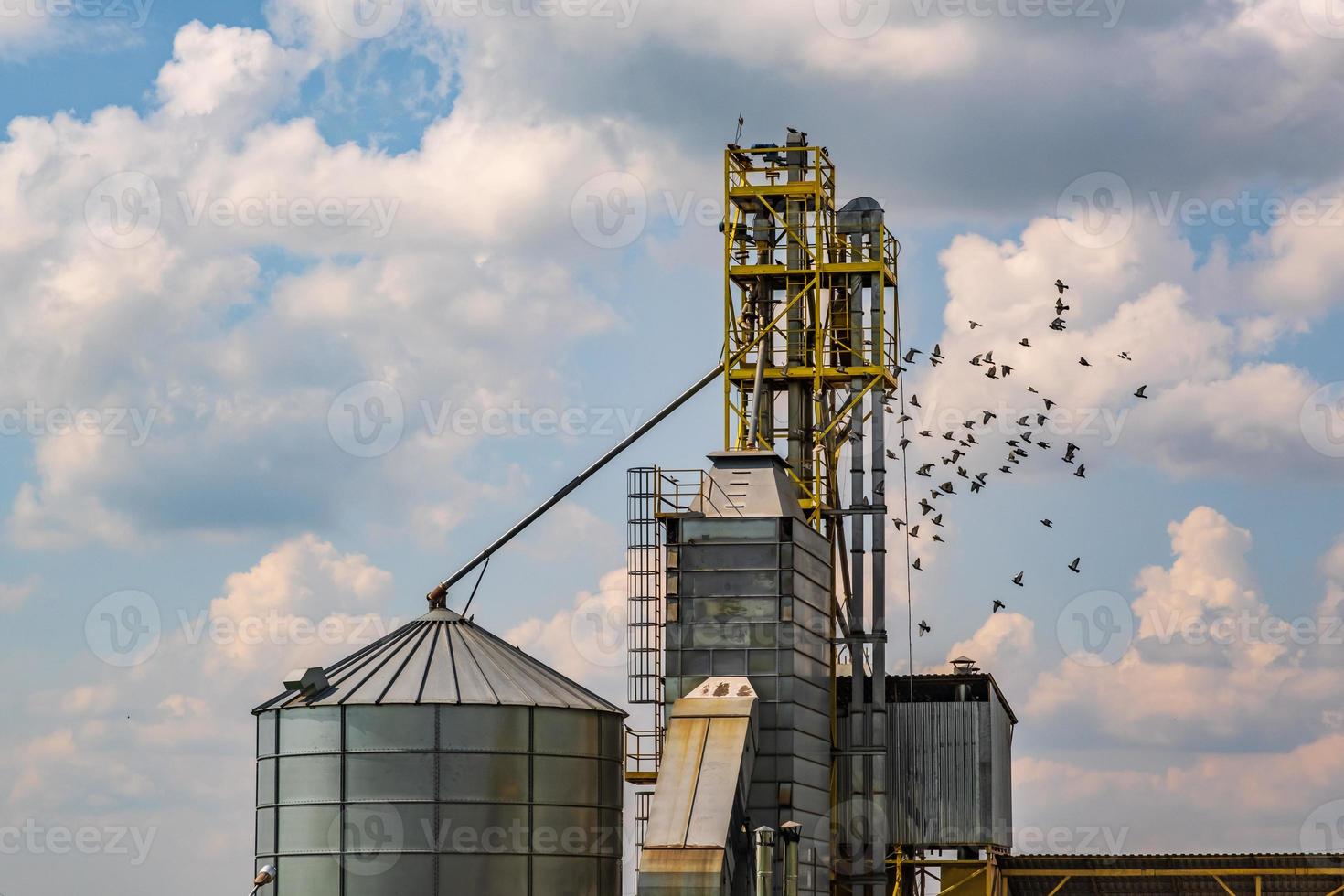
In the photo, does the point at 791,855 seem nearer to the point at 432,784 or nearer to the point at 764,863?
the point at 764,863

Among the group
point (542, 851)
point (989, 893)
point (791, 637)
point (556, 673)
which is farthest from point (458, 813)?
point (989, 893)

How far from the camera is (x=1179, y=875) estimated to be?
56406 mm

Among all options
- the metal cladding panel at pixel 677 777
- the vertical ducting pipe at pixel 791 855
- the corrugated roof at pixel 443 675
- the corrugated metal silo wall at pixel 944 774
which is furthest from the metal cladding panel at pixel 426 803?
the corrugated metal silo wall at pixel 944 774

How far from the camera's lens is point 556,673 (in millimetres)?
53844

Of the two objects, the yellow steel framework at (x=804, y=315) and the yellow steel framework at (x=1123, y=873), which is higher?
the yellow steel framework at (x=804, y=315)

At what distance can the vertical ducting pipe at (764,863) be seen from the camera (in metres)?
45.3

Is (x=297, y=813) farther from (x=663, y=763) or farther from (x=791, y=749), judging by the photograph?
(x=791, y=749)

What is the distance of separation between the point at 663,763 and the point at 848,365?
14475mm

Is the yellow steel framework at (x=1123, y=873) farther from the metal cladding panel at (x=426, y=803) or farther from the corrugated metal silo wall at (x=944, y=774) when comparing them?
the metal cladding panel at (x=426, y=803)

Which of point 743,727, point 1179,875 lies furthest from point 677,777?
point 1179,875

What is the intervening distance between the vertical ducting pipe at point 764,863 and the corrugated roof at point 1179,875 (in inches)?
510

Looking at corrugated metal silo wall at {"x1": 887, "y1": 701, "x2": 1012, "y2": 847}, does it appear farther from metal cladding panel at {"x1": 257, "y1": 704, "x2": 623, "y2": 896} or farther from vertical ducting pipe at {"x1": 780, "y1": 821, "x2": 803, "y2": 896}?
metal cladding panel at {"x1": 257, "y1": 704, "x2": 623, "y2": 896}

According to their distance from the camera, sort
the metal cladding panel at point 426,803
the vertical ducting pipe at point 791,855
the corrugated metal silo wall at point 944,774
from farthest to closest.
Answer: the corrugated metal silo wall at point 944,774, the metal cladding panel at point 426,803, the vertical ducting pipe at point 791,855

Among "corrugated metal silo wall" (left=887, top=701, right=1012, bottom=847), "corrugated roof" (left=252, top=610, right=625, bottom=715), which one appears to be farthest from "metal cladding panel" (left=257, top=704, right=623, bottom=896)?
"corrugated metal silo wall" (left=887, top=701, right=1012, bottom=847)
